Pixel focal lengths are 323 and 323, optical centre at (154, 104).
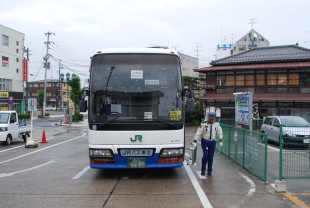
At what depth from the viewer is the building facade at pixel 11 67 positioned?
1944 inches

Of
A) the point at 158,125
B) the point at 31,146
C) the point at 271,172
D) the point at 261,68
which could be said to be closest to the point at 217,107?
the point at 261,68

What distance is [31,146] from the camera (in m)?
17.2

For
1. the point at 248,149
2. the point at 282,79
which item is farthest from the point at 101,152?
the point at 282,79

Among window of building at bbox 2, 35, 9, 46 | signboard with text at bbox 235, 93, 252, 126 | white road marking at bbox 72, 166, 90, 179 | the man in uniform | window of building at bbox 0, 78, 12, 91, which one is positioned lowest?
white road marking at bbox 72, 166, 90, 179

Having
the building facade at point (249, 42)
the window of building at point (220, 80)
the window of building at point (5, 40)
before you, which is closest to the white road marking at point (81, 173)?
the window of building at point (220, 80)

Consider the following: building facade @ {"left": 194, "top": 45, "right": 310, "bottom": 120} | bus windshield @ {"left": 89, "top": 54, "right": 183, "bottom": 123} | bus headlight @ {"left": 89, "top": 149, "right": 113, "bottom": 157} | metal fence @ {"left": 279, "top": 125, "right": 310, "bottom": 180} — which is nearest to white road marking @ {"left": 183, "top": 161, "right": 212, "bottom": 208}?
bus windshield @ {"left": 89, "top": 54, "right": 183, "bottom": 123}

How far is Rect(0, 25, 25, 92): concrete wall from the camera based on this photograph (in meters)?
49.4

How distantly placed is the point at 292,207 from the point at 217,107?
2584 centimetres

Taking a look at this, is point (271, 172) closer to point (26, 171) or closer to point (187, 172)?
point (187, 172)

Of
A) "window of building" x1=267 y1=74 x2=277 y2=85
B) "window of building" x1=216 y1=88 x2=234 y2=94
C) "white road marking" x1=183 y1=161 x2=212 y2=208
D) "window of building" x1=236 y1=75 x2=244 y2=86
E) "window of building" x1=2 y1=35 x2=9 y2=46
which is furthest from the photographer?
"window of building" x1=2 y1=35 x2=9 y2=46

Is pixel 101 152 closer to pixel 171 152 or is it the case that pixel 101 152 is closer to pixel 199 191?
pixel 171 152

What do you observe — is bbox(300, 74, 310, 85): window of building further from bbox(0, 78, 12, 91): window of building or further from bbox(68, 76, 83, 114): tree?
bbox(0, 78, 12, 91): window of building

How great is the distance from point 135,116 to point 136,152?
0.91 m

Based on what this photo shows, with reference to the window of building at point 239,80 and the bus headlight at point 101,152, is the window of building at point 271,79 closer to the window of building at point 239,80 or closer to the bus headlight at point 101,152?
the window of building at point 239,80
